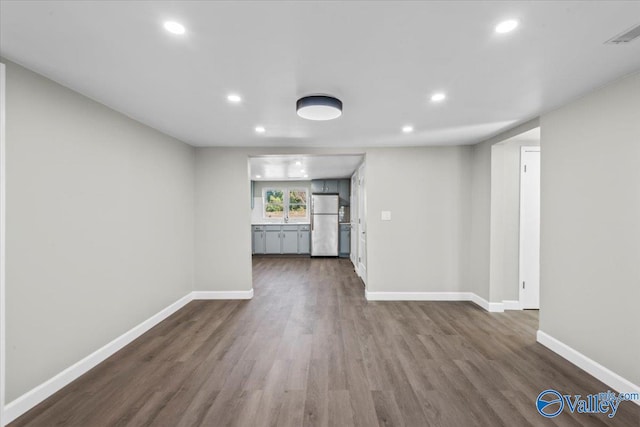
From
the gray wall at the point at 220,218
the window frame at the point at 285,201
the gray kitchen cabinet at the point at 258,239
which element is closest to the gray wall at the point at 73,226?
the gray wall at the point at 220,218

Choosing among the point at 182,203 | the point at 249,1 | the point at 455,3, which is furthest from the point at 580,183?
the point at 182,203

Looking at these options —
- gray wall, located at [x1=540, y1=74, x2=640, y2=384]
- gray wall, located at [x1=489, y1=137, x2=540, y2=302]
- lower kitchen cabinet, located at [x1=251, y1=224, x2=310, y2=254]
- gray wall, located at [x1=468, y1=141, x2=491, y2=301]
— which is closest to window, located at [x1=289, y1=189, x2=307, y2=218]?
lower kitchen cabinet, located at [x1=251, y1=224, x2=310, y2=254]

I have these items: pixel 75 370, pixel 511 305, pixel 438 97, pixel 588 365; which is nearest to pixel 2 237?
pixel 75 370

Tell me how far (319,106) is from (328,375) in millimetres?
2144

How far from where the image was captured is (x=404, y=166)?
4074mm

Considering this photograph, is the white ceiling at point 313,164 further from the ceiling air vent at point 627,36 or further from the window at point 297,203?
the ceiling air vent at point 627,36

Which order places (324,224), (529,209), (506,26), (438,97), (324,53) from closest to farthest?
(506,26) → (324,53) → (438,97) → (529,209) → (324,224)

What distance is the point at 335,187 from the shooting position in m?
7.59

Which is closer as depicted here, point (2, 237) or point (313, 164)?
point (2, 237)

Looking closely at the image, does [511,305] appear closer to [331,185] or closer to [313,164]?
[313,164]

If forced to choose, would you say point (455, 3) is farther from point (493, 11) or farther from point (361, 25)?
point (361, 25)

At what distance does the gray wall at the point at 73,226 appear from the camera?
1.76 m

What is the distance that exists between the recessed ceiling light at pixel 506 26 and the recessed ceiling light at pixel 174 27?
63.4 inches

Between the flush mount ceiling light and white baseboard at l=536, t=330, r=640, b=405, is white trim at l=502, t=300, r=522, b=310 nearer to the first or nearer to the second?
white baseboard at l=536, t=330, r=640, b=405
